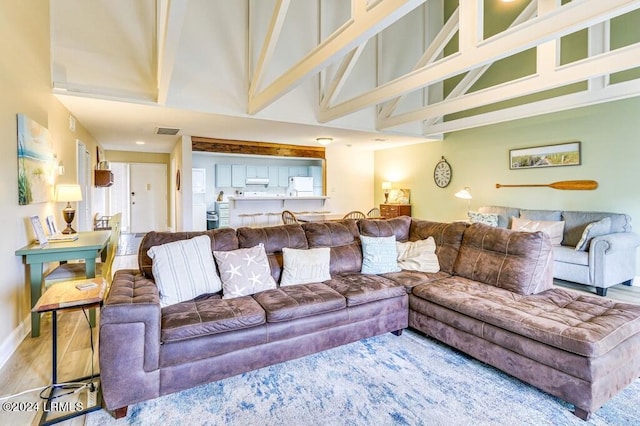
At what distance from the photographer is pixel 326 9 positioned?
17.2 feet

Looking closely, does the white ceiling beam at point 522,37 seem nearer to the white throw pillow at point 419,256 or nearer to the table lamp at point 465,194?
the white throw pillow at point 419,256

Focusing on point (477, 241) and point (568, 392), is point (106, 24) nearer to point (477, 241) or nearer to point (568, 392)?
point (477, 241)

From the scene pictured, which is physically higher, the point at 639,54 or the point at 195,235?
the point at 639,54

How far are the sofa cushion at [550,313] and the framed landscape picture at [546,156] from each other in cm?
307

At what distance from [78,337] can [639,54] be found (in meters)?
5.59

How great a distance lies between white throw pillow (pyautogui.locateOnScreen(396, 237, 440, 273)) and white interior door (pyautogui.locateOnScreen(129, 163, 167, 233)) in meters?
7.73

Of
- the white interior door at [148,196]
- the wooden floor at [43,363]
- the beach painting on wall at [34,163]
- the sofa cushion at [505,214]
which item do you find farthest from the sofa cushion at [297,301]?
the white interior door at [148,196]

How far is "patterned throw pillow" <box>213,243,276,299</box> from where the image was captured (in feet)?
8.20

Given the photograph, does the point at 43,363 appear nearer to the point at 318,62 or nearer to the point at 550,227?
the point at 318,62

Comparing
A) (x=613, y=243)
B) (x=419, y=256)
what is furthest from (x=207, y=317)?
(x=613, y=243)

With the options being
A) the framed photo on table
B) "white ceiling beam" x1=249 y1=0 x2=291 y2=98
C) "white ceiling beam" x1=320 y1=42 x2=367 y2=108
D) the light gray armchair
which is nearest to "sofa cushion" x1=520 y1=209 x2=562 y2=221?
the light gray armchair

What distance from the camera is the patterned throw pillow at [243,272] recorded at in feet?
8.20

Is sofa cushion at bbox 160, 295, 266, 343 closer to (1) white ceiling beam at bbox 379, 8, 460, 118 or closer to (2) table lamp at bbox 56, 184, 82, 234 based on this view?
(2) table lamp at bbox 56, 184, 82, 234

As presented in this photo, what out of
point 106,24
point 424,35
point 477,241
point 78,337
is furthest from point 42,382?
point 424,35
